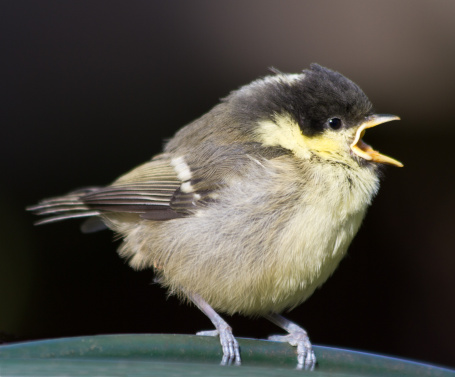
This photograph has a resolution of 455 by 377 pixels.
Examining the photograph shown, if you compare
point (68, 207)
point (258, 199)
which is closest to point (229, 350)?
point (258, 199)

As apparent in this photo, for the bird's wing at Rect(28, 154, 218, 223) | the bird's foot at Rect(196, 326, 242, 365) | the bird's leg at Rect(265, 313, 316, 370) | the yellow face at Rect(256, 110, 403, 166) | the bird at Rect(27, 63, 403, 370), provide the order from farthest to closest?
the bird's wing at Rect(28, 154, 218, 223) < the yellow face at Rect(256, 110, 403, 166) < the bird at Rect(27, 63, 403, 370) < the bird's leg at Rect(265, 313, 316, 370) < the bird's foot at Rect(196, 326, 242, 365)

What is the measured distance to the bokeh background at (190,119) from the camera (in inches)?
142

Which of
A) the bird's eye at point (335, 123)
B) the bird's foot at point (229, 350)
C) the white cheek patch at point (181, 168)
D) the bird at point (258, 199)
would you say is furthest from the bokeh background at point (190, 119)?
the bird's foot at point (229, 350)

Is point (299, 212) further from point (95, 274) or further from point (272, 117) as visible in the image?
point (95, 274)

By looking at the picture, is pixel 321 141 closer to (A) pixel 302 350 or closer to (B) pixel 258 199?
(B) pixel 258 199

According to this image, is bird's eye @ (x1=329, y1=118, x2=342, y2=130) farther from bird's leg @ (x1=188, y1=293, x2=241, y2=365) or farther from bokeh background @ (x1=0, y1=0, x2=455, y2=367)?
bokeh background @ (x1=0, y1=0, x2=455, y2=367)

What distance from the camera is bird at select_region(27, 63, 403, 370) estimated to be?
2.13m

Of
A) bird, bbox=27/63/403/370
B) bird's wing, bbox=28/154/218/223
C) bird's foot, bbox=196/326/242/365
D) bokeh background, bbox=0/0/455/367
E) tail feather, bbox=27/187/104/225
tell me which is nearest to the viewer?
bird's foot, bbox=196/326/242/365

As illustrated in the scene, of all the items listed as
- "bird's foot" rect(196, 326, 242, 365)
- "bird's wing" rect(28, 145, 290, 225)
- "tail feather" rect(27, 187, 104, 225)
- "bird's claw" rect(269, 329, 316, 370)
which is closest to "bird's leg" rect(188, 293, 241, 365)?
"bird's foot" rect(196, 326, 242, 365)

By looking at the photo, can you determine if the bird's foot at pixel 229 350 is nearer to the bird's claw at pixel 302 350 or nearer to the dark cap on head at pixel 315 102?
the bird's claw at pixel 302 350

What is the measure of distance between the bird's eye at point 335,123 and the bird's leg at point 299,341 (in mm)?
674

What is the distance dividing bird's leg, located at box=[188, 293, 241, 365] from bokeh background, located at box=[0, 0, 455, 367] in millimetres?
1349

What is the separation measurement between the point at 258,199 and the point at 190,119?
171 centimetres

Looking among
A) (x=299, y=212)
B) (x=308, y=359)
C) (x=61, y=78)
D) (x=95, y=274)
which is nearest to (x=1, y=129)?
(x=61, y=78)
